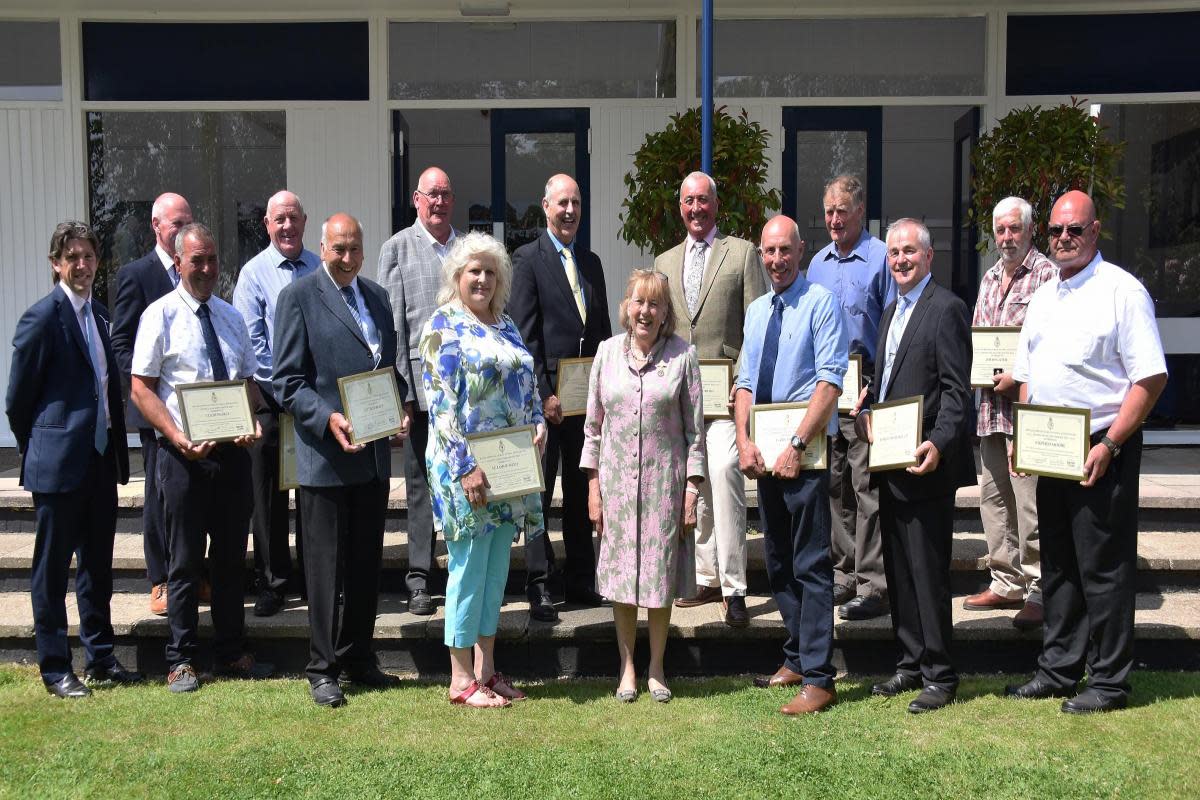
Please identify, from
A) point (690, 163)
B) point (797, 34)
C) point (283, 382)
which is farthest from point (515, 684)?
point (797, 34)

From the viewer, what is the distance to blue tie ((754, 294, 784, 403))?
15.8ft

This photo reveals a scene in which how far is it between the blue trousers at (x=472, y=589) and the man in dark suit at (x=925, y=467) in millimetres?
1750

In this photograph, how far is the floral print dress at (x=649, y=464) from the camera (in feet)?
15.6

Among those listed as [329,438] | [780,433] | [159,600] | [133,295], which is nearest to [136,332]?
[133,295]

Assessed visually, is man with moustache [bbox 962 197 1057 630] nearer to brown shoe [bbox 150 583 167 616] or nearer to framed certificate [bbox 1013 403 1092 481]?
framed certificate [bbox 1013 403 1092 481]

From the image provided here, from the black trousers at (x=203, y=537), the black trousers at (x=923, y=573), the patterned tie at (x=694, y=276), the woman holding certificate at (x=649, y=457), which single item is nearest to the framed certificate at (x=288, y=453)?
the black trousers at (x=203, y=537)

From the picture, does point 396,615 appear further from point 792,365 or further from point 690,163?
point 690,163

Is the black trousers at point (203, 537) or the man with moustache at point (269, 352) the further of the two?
the man with moustache at point (269, 352)

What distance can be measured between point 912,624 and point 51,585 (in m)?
3.88

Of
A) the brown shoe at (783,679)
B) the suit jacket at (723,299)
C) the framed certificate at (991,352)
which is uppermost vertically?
the suit jacket at (723,299)

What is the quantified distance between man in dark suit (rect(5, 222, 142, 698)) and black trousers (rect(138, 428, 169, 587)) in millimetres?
411

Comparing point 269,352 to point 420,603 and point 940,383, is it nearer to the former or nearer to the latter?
point 420,603

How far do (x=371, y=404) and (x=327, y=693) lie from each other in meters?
1.29

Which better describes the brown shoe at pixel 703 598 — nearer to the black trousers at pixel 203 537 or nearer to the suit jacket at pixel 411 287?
the suit jacket at pixel 411 287
